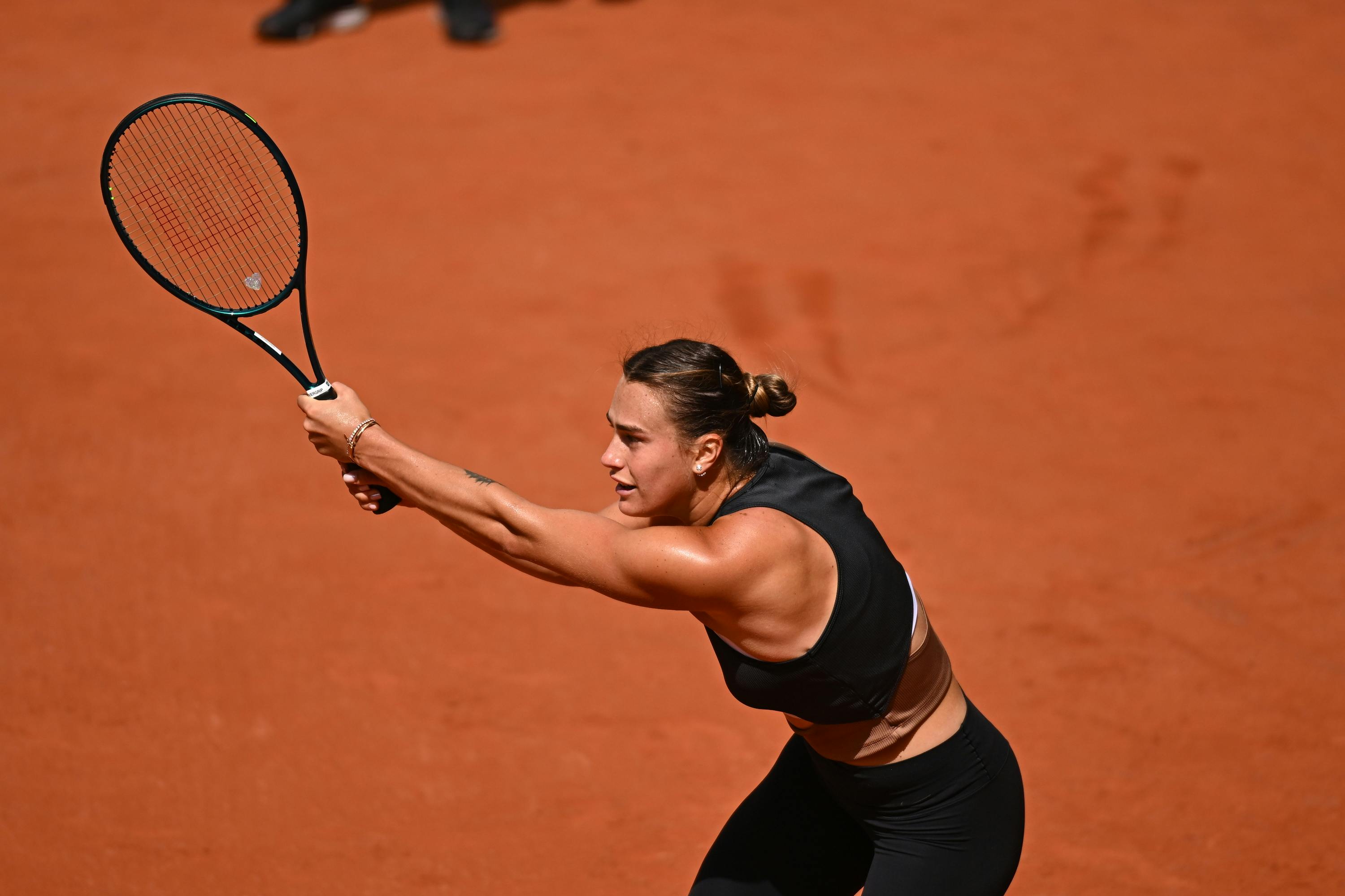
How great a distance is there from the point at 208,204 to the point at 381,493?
80.9 inches

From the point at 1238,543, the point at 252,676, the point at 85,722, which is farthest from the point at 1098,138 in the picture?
the point at 85,722

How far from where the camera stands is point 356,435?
2.74m

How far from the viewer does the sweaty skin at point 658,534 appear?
2.38m

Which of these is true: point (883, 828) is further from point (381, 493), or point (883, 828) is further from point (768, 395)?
point (381, 493)

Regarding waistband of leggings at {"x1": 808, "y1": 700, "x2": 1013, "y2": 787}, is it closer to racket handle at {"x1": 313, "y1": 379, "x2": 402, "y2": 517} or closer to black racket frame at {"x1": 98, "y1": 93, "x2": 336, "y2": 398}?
racket handle at {"x1": 313, "y1": 379, "x2": 402, "y2": 517}

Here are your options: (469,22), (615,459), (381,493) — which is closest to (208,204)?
(381,493)

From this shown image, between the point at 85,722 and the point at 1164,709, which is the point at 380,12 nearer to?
the point at 85,722

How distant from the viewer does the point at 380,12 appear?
30.9 feet

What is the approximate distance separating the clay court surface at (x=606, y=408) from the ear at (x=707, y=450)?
6.07 ft

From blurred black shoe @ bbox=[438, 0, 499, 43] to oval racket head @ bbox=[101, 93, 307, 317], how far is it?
3.17 meters

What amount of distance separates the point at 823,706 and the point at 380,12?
816 cm

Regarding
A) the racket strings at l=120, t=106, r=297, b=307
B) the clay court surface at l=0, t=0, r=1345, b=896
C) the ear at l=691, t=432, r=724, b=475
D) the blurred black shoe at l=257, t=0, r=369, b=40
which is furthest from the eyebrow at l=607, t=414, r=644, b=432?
the blurred black shoe at l=257, t=0, r=369, b=40

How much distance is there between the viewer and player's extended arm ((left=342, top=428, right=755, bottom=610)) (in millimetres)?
2369

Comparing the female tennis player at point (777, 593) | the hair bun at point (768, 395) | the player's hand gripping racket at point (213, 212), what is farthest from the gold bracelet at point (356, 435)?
the hair bun at point (768, 395)
